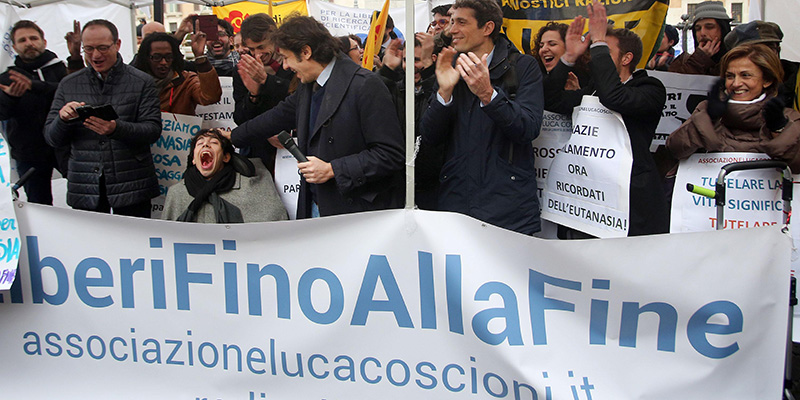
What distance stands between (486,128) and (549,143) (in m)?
0.69

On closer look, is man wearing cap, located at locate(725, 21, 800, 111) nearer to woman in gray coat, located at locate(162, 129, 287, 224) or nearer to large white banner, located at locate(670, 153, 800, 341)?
large white banner, located at locate(670, 153, 800, 341)

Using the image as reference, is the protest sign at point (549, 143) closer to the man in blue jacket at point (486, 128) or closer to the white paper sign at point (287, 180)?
the man in blue jacket at point (486, 128)

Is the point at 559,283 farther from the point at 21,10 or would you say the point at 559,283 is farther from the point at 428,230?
the point at 21,10

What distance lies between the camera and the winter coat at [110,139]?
4328 mm

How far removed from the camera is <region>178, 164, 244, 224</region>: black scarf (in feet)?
13.1

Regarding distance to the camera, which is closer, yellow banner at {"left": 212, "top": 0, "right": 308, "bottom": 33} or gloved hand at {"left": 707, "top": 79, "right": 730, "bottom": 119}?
gloved hand at {"left": 707, "top": 79, "right": 730, "bottom": 119}

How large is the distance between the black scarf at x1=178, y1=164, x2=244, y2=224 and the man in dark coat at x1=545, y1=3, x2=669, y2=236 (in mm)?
2007

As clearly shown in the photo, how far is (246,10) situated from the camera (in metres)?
8.12

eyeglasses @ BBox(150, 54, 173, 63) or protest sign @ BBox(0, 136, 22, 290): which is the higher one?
eyeglasses @ BBox(150, 54, 173, 63)

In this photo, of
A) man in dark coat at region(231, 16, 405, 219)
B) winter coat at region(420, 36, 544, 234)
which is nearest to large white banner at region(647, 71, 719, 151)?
winter coat at region(420, 36, 544, 234)

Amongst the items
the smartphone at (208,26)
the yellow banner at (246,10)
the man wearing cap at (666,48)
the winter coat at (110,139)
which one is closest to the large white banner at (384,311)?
the winter coat at (110,139)

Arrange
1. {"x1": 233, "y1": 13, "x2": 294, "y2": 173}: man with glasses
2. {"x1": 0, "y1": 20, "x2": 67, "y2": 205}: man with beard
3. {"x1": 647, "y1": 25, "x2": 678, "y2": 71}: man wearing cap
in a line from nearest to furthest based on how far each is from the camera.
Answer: {"x1": 233, "y1": 13, "x2": 294, "y2": 173}: man with glasses < {"x1": 0, "y1": 20, "x2": 67, "y2": 205}: man with beard < {"x1": 647, "y1": 25, "x2": 678, "y2": 71}: man wearing cap

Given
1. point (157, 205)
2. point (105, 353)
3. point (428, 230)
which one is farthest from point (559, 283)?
point (157, 205)

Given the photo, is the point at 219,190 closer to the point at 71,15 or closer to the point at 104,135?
the point at 104,135
